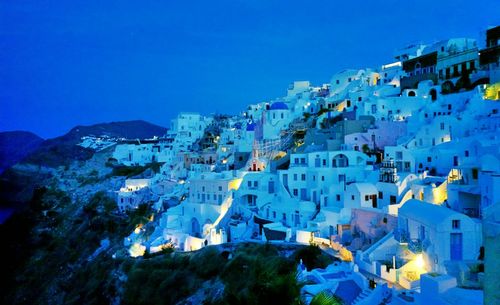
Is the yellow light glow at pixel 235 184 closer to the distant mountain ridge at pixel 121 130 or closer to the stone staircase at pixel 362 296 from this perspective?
the stone staircase at pixel 362 296

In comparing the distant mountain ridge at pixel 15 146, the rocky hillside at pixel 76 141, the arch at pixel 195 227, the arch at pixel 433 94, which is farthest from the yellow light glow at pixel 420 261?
the distant mountain ridge at pixel 15 146

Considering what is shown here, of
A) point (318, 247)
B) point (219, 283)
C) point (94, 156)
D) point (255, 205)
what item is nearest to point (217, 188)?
point (255, 205)

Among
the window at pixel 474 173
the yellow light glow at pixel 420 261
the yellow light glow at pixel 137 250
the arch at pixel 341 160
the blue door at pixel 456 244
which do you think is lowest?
the yellow light glow at pixel 137 250

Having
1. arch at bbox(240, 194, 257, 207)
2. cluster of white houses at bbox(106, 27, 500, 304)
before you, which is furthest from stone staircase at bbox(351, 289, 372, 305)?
arch at bbox(240, 194, 257, 207)

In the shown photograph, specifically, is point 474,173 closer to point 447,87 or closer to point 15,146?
point 447,87

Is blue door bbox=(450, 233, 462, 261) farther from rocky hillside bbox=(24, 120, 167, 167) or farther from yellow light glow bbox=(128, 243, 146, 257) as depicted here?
rocky hillside bbox=(24, 120, 167, 167)

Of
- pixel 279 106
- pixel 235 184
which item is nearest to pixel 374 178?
pixel 235 184

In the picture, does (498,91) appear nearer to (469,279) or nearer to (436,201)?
(436,201)
